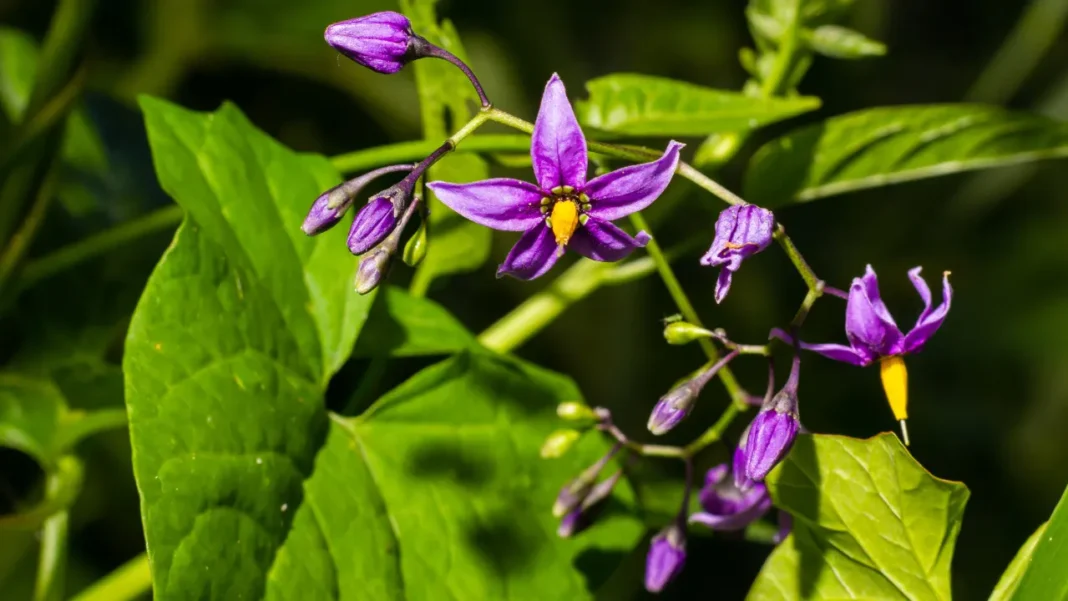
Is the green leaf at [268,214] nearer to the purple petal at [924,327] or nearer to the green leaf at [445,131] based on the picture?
the green leaf at [445,131]

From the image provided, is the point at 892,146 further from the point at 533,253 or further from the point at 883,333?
the point at 533,253

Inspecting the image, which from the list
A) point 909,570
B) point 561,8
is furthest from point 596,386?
point 909,570

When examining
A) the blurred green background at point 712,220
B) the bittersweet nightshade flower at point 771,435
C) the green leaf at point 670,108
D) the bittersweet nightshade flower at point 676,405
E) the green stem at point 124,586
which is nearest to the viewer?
the bittersweet nightshade flower at point 771,435

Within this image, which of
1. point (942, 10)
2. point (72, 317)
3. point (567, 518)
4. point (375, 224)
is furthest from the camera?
point (942, 10)

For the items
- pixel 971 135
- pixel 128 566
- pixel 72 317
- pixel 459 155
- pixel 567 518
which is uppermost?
pixel 971 135

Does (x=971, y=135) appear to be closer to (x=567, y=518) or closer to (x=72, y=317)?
(x=567, y=518)

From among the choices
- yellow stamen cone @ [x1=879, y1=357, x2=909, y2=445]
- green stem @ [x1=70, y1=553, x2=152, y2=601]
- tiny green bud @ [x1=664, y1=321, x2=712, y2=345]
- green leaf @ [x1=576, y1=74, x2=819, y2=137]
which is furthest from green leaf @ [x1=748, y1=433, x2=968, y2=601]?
green stem @ [x1=70, y1=553, x2=152, y2=601]

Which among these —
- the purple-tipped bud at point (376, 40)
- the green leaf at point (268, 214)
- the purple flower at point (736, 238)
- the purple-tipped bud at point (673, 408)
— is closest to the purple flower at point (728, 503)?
the purple-tipped bud at point (673, 408)
